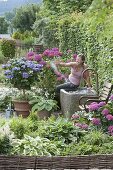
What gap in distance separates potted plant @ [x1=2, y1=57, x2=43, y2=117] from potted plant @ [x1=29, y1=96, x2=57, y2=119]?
22cm

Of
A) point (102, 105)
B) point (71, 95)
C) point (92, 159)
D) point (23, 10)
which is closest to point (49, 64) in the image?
point (71, 95)

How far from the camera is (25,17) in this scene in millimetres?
53906

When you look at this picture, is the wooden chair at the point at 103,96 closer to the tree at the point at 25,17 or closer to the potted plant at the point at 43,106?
the potted plant at the point at 43,106

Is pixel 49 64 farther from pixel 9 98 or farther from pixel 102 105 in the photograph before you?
pixel 102 105

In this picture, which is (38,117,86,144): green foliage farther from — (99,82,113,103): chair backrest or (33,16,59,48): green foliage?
(33,16,59,48): green foliage

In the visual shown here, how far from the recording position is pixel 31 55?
11664 mm

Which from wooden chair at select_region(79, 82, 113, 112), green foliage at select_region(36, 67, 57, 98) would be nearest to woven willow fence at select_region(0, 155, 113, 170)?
wooden chair at select_region(79, 82, 113, 112)

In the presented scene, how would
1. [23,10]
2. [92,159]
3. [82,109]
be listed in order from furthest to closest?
[23,10], [82,109], [92,159]

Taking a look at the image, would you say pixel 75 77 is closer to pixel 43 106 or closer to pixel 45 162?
pixel 43 106

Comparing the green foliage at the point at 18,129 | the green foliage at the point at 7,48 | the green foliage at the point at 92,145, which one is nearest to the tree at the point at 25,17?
the green foliage at the point at 7,48

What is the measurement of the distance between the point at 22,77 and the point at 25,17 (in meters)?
44.4

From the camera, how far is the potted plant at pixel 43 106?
9711mm

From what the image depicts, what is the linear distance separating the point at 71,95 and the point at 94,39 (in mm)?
2459

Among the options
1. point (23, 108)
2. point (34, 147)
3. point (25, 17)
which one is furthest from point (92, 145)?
point (25, 17)
